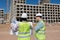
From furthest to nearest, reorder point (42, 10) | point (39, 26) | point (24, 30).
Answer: point (42, 10), point (39, 26), point (24, 30)

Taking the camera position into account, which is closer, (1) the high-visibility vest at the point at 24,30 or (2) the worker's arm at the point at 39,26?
(1) the high-visibility vest at the point at 24,30

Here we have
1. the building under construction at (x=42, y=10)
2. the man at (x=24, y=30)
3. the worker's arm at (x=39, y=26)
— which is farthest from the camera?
the building under construction at (x=42, y=10)

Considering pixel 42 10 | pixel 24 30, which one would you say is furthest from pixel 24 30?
pixel 42 10

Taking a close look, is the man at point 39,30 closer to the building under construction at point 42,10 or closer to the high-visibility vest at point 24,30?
the high-visibility vest at point 24,30

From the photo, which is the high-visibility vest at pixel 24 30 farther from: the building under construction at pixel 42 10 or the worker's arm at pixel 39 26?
the building under construction at pixel 42 10

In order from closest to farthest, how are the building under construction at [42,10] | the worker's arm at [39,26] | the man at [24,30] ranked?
the man at [24,30] → the worker's arm at [39,26] → the building under construction at [42,10]

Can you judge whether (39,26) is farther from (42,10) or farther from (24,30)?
Answer: (42,10)

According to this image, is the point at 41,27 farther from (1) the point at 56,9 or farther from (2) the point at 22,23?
(1) the point at 56,9

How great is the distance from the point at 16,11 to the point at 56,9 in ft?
57.3

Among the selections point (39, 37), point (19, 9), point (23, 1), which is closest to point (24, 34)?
point (39, 37)

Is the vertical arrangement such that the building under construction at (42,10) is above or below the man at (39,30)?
below

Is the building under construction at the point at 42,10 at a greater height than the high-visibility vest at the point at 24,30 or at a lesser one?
lesser

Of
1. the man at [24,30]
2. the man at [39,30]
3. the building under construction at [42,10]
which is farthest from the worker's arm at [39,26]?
the building under construction at [42,10]

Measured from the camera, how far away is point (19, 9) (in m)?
107
